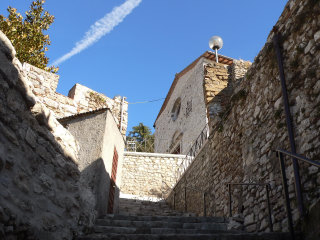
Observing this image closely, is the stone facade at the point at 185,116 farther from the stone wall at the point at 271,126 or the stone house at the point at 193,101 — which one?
the stone wall at the point at 271,126

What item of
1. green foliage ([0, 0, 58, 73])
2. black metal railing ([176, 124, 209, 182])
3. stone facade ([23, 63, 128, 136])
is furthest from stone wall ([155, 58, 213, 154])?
green foliage ([0, 0, 58, 73])

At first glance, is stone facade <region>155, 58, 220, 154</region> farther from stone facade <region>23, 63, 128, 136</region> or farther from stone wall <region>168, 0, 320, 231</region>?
stone wall <region>168, 0, 320, 231</region>

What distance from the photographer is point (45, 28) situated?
1188 cm

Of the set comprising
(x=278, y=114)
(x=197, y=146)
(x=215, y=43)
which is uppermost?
(x=215, y=43)

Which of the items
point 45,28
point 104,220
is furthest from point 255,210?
point 45,28

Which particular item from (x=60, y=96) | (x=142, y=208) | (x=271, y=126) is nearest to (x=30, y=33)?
(x=60, y=96)

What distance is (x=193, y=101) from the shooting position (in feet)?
53.1

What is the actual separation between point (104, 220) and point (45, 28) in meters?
9.17

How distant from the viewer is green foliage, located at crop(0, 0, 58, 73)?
1087cm

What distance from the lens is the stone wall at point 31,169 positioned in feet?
9.05

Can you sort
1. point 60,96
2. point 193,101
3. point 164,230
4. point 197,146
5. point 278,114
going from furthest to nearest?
point 193,101 < point 197,146 < point 60,96 < point 278,114 < point 164,230

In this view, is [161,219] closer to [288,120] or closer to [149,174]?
[288,120]

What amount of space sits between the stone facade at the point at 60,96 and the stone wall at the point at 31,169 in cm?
650

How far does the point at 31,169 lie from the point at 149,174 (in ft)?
39.1
